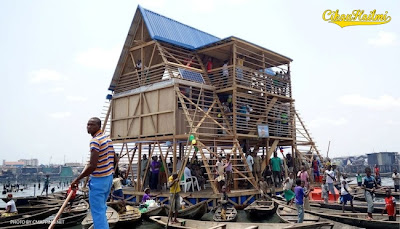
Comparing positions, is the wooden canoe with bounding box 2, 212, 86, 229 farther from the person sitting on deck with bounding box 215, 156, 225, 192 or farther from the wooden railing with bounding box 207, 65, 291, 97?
the wooden railing with bounding box 207, 65, 291, 97

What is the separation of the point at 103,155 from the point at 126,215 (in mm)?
8668

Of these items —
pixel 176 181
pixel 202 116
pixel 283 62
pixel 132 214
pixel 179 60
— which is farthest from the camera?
pixel 283 62

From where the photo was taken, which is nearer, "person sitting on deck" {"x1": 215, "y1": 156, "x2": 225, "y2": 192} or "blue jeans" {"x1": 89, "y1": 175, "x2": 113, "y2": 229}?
"blue jeans" {"x1": 89, "y1": 175, "x2": 113, "y2": 229}

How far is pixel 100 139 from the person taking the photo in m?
4.89

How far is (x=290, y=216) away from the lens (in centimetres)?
1209

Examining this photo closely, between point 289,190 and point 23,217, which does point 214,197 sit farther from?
point 23,217

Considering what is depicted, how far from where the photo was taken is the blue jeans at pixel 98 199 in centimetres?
468

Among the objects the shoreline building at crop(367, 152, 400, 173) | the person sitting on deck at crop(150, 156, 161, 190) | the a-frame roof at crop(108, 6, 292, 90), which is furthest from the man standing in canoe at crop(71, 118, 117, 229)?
the shoreline building at crop(367, 152, 400, 173)

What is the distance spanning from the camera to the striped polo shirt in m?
4.73

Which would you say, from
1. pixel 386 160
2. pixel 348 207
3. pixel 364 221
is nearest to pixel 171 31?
pixel 348 207

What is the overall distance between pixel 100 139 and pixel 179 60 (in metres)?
14.7

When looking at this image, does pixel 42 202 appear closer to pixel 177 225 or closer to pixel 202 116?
pixel 202 116

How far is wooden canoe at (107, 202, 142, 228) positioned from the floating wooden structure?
12.4ft

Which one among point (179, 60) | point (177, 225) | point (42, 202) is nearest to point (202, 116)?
point (179, 60)
